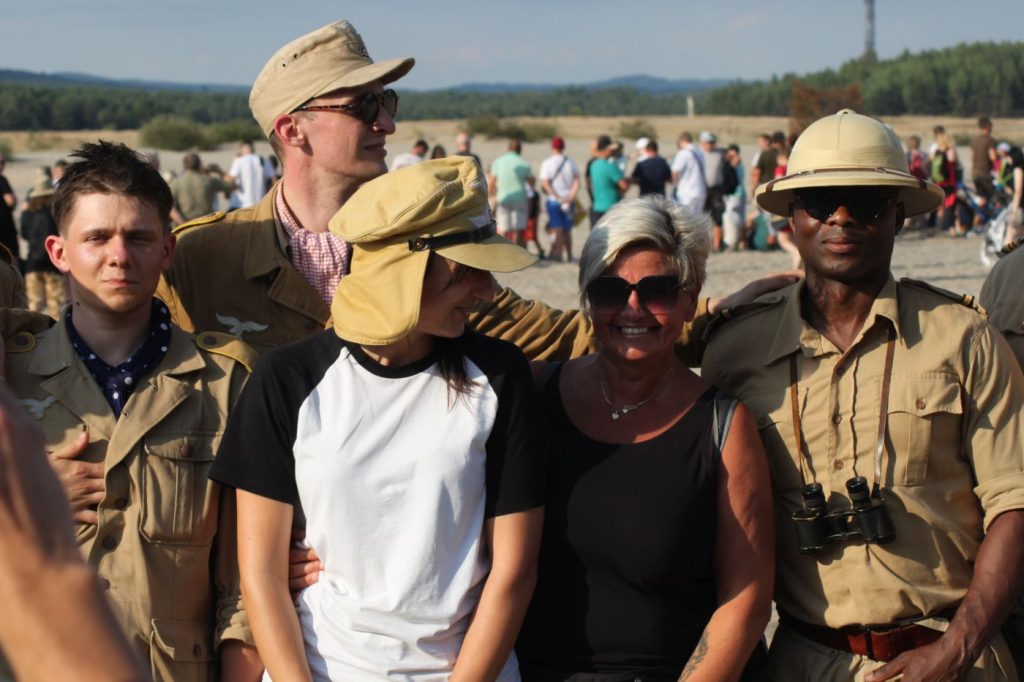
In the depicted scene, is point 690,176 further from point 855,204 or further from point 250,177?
point 855,204

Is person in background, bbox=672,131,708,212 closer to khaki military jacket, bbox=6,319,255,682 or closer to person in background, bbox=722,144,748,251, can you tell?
person in background, bbox=722,144,748,251

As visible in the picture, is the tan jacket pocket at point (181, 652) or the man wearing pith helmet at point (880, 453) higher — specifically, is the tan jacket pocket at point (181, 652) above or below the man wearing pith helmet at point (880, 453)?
below

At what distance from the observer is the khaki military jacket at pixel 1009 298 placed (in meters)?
3.81

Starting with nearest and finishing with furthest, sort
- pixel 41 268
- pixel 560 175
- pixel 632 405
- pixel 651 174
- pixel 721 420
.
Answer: pixel 721 420 → pixel 632 405 → pixel 41 268 → pixel 651 174 → pixel 560 175

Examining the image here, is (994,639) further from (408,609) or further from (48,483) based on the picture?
(48,483)

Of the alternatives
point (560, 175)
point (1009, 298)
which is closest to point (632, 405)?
point (1009, 298)

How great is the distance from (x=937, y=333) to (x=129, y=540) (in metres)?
2.20

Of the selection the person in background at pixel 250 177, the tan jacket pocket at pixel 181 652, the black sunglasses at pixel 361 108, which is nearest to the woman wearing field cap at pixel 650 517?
the tan jacket pocket at pixel 181 652

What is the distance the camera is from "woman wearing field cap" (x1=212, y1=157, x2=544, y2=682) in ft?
9.30

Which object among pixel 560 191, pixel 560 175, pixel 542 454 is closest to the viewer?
pixel 542 454

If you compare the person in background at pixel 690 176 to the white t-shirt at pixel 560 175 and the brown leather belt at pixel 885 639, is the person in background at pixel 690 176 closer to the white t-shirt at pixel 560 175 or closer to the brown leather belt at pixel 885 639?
the white t-shirt at pixel 560 175

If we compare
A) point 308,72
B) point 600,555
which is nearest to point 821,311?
point 600,555

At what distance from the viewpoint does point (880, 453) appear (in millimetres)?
3182

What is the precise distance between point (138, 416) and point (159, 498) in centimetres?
22
